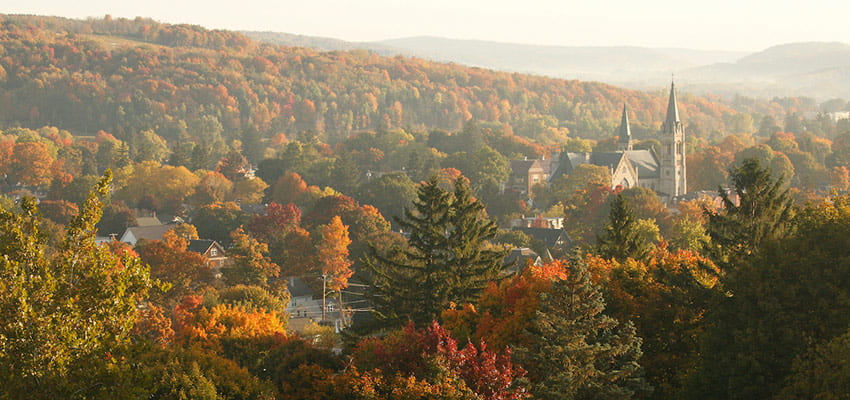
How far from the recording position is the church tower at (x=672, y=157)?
384 ft

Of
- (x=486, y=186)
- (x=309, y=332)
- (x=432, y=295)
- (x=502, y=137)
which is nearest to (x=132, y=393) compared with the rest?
(x=432, y=295)

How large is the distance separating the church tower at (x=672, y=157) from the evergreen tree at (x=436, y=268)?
7986 centimetres

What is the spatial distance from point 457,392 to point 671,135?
9571 centimetres

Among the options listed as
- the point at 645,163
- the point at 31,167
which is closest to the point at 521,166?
the point at 645,163

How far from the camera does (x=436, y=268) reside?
39.6 m

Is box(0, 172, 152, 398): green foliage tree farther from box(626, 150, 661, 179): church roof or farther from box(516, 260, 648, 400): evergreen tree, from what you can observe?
box(626, 150, 661, 179): church roof

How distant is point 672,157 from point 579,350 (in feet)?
309

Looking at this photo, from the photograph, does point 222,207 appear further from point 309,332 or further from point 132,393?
point 132,393

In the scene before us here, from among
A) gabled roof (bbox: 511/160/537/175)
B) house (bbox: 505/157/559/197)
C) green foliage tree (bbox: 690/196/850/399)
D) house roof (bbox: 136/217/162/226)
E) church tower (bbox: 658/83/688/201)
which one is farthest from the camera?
gabled roof (bbox: 511/160/537/175)

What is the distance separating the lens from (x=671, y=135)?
117750 millimetres

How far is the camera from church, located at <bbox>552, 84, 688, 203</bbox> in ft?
377

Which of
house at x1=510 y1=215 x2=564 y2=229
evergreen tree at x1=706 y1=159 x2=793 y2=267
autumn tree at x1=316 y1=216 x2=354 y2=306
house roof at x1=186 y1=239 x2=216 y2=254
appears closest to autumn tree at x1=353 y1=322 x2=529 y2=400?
evergreen tree at x1=706 y1=159 x2=793 y2=267

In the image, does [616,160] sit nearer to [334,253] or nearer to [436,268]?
[334,253]

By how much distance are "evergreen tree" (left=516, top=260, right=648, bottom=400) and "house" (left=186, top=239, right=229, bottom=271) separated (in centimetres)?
4795
